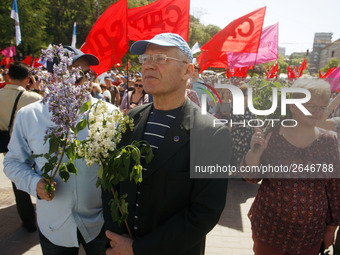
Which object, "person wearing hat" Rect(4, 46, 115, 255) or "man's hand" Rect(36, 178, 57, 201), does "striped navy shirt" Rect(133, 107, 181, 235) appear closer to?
"person wearing hat" Rect(4, 46, 115, 255)

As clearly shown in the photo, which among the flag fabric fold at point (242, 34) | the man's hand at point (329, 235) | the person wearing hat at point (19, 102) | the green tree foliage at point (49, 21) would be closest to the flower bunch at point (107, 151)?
the man's hand at point (329, 235)

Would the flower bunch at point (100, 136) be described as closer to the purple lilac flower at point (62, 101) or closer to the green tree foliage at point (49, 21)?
→ the purple lilac flower at point (62, 101)

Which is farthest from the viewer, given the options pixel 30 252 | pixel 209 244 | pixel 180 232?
pixel 209 244

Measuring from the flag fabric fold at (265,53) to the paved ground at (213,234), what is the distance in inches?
171

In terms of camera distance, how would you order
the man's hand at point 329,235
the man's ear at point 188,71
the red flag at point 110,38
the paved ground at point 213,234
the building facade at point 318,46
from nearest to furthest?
1. the man's ear at point 188,71
2. the man's hand at point 329,235
3. the paved ground at point 213,234
4. the red flag at point 110,38
5. the building facade at point 318,46

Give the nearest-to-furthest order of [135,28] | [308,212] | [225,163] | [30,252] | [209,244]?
[225,163], [308,212], [30,252], [209,244], [135,28]

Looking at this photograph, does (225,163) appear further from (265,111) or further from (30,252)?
(30,252)

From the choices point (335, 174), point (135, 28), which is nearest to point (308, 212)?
point (335, 174)

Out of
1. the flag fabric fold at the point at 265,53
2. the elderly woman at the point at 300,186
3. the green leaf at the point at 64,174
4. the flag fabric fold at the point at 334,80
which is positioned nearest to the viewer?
the green leaf at the point at 64,174

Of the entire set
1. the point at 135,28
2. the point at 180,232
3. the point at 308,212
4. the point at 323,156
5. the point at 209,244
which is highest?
the point at 135,28

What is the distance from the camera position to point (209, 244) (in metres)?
3.56

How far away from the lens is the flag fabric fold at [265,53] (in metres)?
7.89

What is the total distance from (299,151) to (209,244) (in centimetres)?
204

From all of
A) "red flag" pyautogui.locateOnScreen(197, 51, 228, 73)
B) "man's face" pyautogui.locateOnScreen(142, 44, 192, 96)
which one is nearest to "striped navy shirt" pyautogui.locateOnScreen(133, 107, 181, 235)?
"man's face" pyautogui.locateOnScreen(142, 44, 192, 96)
